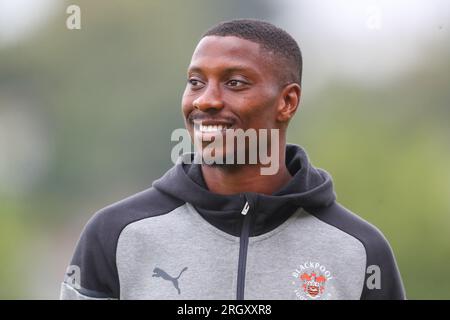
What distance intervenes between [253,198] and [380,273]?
0.46 meters

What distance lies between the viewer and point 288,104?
2.75 m

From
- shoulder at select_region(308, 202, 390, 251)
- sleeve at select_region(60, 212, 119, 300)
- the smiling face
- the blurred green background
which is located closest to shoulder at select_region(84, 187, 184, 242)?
sleeve at select_region(60, 212, 119, 300)

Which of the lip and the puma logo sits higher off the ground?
the lip

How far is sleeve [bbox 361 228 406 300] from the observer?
2.64 metres

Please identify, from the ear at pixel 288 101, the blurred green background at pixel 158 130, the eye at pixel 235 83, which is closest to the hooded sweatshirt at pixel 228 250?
the ear at pixel 288 101

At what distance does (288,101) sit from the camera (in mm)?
2748

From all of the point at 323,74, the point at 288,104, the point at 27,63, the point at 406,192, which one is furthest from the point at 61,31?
the point at 288,104

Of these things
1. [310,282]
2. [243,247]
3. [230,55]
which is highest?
[230,55]

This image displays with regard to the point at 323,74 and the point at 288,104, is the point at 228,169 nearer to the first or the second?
the point at 288,104

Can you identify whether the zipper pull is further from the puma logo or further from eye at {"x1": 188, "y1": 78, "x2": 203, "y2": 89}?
eye at {"x1": 188, "y1": 78, "x2": 203, "y2": 89}

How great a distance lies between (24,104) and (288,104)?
33.4ft

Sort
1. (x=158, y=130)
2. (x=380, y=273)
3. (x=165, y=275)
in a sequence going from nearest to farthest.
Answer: (x=165, y=275) → (x=380, y=273) → (x=158, y=130)

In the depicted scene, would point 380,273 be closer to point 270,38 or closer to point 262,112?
point 262,112

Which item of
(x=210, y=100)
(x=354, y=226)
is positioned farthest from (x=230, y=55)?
(x=354, y=226)
